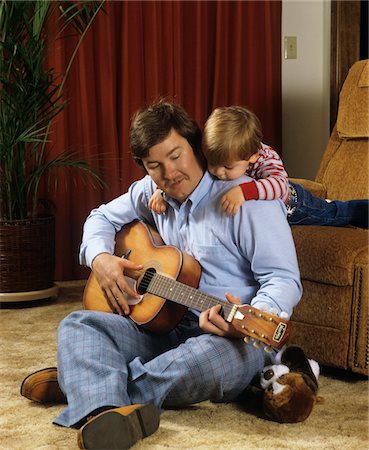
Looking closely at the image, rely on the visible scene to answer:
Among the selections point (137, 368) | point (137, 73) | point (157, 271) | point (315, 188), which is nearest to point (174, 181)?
point (157, 271)

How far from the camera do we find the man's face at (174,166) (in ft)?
6.39

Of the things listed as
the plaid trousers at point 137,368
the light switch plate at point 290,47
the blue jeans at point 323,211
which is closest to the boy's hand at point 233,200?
the plaid trousers at point 137,368

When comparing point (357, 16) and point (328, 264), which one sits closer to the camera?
point (328, 264)

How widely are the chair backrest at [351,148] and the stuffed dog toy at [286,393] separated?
1294 mm

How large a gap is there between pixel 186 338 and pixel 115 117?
6.39ft

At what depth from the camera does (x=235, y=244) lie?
200 cm

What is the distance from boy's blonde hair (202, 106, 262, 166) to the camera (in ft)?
6.29

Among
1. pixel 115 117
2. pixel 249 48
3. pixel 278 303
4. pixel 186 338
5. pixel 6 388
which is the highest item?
pixel 249 48

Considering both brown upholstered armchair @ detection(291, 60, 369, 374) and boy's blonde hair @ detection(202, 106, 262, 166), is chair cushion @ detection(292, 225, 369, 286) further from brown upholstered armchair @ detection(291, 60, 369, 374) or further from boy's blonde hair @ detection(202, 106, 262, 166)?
boy's blonde hair @ detection(202, 106, 262, 166)

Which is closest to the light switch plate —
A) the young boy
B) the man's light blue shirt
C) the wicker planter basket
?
the wicker planter basket

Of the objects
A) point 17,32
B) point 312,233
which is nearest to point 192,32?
point 17,32

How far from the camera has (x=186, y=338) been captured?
2.08 m

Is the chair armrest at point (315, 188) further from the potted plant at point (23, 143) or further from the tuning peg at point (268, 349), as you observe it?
the tuning peg at point (268, 349)

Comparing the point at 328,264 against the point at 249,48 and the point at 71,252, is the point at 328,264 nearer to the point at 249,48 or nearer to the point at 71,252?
the point at 71,252
